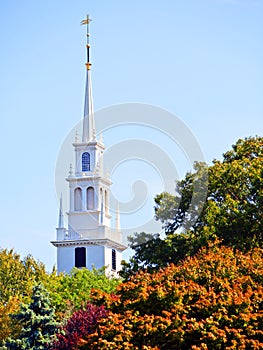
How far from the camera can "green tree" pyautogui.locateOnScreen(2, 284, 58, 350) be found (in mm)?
47438

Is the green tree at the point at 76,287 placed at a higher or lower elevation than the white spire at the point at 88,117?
lower

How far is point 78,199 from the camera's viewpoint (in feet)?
350

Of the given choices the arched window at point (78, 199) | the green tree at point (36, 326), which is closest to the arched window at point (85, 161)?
the arched window at point (78, 199)

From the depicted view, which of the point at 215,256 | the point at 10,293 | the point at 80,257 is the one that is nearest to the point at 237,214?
the point at 215,256

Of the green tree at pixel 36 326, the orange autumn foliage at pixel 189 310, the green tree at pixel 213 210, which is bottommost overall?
the orange autumn foliage at pixel 189 310

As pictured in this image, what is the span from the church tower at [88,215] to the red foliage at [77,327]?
60688mm

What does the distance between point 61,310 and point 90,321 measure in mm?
18900

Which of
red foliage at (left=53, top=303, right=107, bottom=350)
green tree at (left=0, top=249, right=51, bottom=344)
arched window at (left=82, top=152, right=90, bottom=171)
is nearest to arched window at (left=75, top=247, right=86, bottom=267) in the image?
arched window at (left=82, top=152, right=90, bottom=171)

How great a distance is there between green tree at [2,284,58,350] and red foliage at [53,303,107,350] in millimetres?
3763

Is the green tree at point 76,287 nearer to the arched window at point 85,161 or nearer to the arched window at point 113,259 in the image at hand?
the arched window at point 113,259

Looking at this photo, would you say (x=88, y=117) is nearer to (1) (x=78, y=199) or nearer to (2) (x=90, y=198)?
(2) (x=90, y=198)

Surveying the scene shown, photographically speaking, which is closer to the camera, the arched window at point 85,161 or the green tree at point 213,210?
the green tree at point 213,210

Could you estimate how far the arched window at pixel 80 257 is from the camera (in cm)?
10438

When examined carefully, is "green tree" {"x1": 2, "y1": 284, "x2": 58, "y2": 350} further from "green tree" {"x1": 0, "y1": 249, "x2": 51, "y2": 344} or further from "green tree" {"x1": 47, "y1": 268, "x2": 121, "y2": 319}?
"green tree" {"x1": 0, "y1": 249, "x2": 51, "y2": 344}
